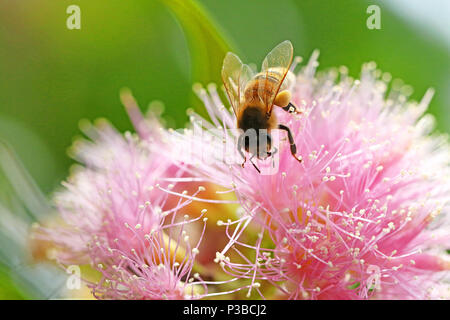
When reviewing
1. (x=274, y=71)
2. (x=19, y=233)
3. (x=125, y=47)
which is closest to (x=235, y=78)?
(x=274, y=71)

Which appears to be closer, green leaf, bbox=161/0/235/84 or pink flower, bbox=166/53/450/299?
pink flower, bbox=166/53/450/299

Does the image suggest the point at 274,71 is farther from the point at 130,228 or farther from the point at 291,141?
the point at 130,228

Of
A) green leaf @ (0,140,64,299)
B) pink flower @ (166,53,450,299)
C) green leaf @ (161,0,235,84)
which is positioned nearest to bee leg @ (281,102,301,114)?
pink flower @ (166,53,450,299)

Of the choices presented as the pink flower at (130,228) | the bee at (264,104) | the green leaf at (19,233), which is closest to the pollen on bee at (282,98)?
the bee at (264,104)

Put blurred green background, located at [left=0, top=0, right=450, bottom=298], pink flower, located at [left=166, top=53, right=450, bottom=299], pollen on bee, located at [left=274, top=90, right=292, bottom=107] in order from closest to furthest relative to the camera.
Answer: pink flower, located at [left=166, top=53, right=450, bottom=299], pollen on bee, located at [left=274, top=90, right=292, bottom=107], blurred green background, located at [left=0, top=0, right=450, bottom=298]

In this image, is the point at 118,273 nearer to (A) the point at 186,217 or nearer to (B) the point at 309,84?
(A) the point at 186,217

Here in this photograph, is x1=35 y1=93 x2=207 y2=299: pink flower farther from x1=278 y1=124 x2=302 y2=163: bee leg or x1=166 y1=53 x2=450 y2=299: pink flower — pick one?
x1=278 y1=124 x2=302 y2=163: bee leg

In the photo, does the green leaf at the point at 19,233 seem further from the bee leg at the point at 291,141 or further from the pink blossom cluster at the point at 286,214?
the bee leg at the point at 291,141
